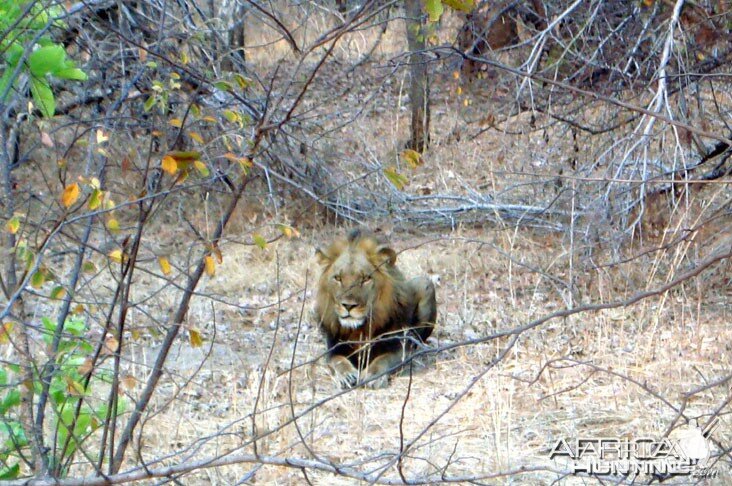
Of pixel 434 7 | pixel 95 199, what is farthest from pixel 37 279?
pixel 434 7

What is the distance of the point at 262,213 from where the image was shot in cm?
1104

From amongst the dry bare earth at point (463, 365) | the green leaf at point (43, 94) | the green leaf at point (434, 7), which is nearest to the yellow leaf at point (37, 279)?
the dry bare earth at point (463, 365)

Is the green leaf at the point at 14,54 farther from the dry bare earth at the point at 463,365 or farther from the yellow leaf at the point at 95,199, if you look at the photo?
the dry bare earth at the point at 463,365

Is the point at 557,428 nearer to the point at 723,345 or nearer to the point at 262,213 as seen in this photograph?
the point at 723,345

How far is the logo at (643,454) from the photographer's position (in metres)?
4.63

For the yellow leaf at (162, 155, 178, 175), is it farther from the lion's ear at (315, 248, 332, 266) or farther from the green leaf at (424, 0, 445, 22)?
the lion's ear at (315, 248, 332, 266)

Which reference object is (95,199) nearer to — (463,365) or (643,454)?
(643,454)

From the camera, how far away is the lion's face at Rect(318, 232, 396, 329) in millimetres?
7160

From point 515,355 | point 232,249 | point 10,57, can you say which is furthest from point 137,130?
point 10,57

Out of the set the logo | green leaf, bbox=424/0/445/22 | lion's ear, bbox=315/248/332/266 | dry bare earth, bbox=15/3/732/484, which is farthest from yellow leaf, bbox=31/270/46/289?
lion's ear, bbox=315/248/332/266

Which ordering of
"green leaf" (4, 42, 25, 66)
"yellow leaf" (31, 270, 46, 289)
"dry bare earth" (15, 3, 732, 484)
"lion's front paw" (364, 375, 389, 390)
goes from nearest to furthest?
"green leaf" (4, 42, 25, 66) < "yellow leaf" (31, 270, 46, 289) < "dry bare earth" (15, 3, 732, 484) < "lion's front paw" (364, 375, 389, 390)

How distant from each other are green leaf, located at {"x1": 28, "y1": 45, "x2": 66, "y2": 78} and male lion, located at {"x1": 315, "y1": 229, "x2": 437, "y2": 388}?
→ 3746mm

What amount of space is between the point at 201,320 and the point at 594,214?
133 inches

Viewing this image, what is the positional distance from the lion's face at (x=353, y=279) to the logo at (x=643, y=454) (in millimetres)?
2196
